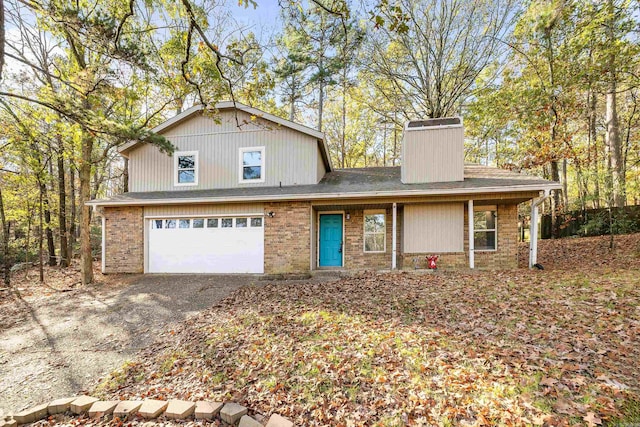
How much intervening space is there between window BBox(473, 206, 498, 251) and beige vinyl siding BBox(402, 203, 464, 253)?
2.27ft

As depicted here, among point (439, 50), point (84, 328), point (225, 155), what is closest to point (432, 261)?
point (225, 155)

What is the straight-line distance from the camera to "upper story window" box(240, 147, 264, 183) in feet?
34.1

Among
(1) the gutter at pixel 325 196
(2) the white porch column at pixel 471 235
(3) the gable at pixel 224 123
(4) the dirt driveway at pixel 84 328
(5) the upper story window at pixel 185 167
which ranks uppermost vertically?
(3) the gable at pixel 224 123

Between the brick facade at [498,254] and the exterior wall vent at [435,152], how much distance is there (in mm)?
1507

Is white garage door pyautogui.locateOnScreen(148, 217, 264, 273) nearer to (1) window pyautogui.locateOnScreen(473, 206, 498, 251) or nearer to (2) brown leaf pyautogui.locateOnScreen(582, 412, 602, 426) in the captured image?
(1) window pyautogui.locateOnScreen(473, 206, 498, 251)

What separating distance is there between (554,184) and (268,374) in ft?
28.7

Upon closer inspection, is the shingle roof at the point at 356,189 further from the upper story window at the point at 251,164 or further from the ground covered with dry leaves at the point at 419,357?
the ground covered with dry leaves at the point at 419,357

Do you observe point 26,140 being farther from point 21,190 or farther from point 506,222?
point 506,222

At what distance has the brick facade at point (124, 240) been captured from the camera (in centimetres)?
1009

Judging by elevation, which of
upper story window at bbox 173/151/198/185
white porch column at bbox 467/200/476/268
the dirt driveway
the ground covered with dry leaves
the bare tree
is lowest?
the dirt driveway

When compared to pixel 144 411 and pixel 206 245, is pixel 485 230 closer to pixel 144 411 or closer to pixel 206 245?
pixel 206 245

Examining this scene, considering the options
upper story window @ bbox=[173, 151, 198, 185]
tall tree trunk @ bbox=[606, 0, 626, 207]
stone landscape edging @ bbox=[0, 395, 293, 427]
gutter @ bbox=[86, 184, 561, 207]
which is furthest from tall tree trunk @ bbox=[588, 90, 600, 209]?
upper story window @ bbox=[173, 151, 198, 185]

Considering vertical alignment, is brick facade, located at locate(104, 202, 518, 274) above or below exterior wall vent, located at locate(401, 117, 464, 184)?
below

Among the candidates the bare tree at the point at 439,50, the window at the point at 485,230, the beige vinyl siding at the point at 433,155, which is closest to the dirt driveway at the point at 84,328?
the beige vinyl siding at the point at 433,155
